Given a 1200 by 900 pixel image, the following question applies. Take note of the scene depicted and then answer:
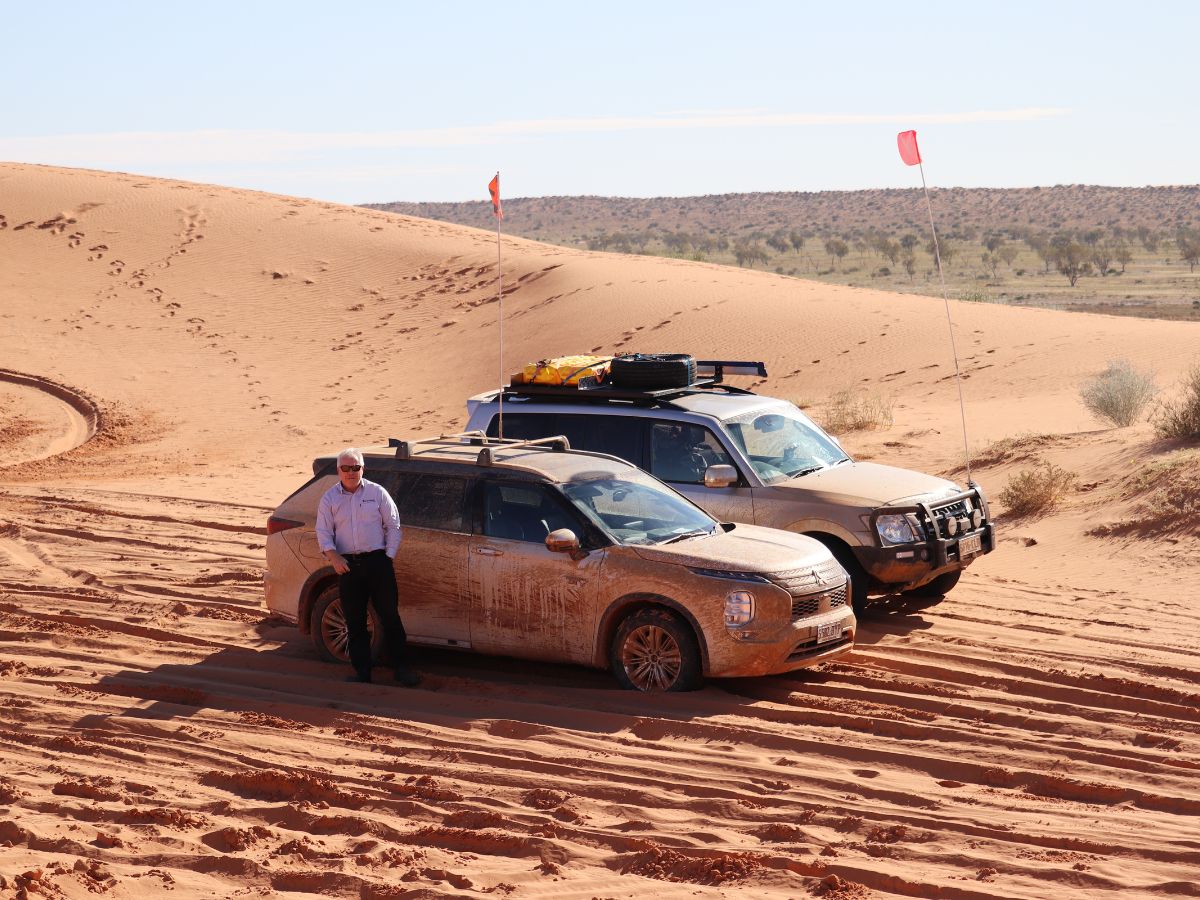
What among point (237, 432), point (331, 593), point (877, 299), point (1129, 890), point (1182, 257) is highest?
point (1182, 257)

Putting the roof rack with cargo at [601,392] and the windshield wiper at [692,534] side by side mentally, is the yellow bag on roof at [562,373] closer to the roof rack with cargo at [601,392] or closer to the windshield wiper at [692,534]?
the roof rack with cargo at [601,392]

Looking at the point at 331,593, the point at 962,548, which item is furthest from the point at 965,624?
the point at 331,593

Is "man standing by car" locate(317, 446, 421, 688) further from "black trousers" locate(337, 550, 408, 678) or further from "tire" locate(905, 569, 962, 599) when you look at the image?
"tire" locate(905, 569, 962, 599)

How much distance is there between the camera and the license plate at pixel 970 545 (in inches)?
447

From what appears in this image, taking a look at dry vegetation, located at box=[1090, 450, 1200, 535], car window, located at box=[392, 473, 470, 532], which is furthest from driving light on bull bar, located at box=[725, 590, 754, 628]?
dry vegetation, located at box=[1090, 450, 1200, 535]

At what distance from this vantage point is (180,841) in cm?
684

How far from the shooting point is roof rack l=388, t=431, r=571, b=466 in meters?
10.1

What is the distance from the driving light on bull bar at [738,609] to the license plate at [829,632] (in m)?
0.52

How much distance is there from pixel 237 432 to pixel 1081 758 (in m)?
21.9

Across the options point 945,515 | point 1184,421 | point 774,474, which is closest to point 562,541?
point 774,474

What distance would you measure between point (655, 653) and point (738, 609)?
665 mm

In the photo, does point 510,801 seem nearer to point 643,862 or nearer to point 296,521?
point 643,862

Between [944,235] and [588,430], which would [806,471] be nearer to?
[588,430]

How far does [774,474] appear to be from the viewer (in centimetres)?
1161
